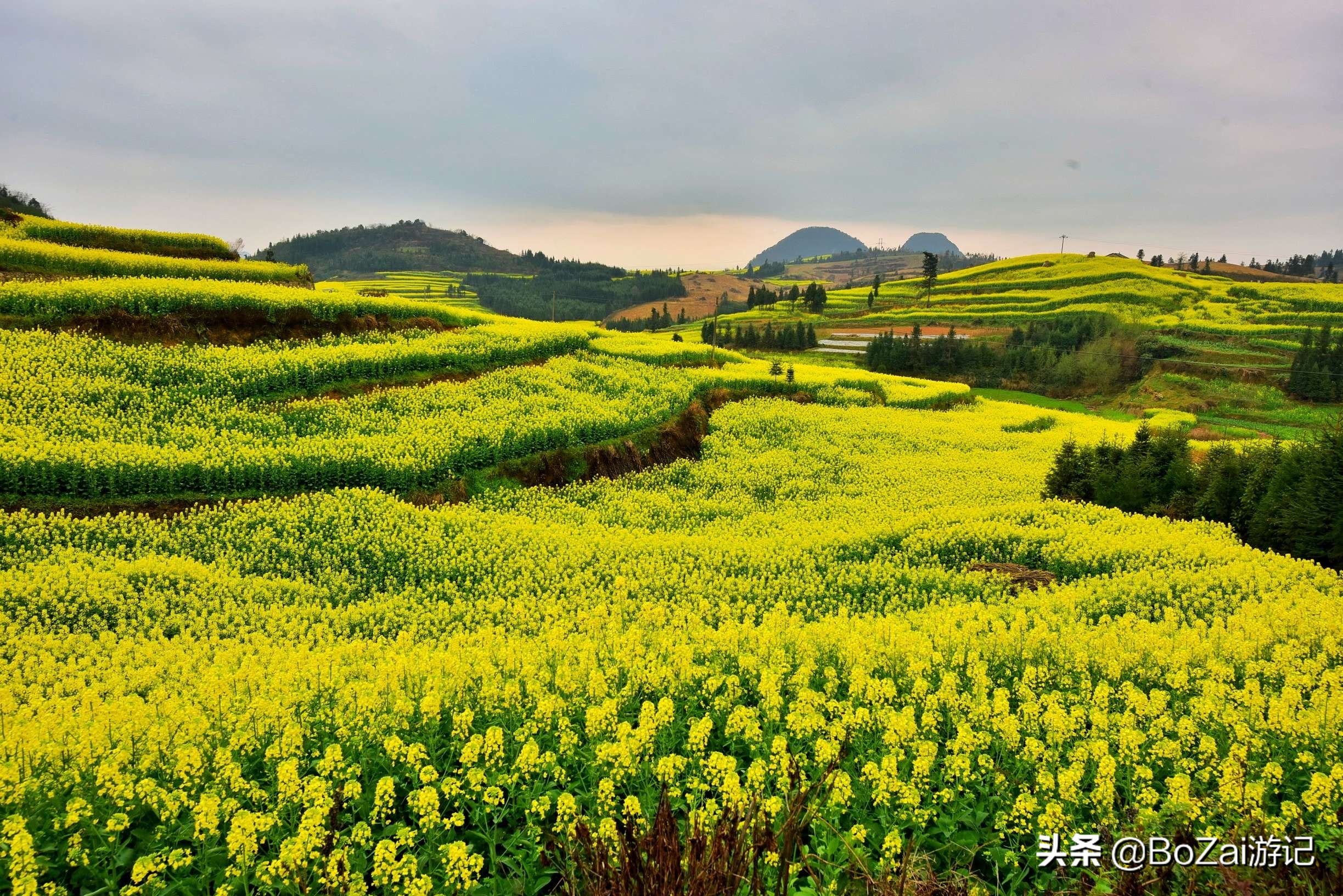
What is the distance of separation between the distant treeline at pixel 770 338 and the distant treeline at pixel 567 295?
179 ft

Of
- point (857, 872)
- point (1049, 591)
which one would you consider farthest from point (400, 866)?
point (1049, 591)

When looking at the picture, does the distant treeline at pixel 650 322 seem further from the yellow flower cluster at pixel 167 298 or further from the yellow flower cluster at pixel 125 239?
the yellow flower cluster at pixel 167 298

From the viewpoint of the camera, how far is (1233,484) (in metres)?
20.4

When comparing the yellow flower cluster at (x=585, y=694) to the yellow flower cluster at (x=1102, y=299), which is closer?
the yellow flower cluster at (x=585, y=694)

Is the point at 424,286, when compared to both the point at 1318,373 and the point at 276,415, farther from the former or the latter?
the point at 1318,373

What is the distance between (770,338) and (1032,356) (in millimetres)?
32625

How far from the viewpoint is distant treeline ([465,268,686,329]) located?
15075 cm

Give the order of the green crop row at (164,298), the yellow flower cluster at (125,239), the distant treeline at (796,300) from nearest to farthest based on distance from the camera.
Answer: the green crop row at (164,298), the yellow flower cluster at (125,239), the distant treeline at (796,300)

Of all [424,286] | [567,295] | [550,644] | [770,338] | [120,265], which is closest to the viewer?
[550,644]

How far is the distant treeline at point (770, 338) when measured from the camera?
9406 cm

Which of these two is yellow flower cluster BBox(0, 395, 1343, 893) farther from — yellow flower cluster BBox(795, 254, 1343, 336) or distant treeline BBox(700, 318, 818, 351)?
yellow flower cluster BBox(795, 254, 1343, 336)

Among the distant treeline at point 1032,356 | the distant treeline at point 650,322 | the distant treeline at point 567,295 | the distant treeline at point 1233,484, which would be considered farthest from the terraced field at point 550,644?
the distant treeline at point 567,295

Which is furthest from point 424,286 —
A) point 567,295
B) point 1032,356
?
point 1032,356

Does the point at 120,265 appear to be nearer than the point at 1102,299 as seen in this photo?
Yes
